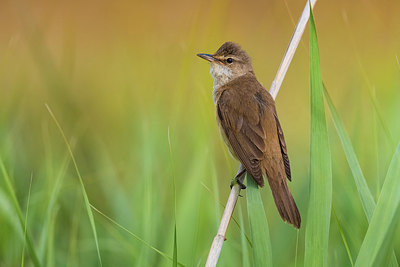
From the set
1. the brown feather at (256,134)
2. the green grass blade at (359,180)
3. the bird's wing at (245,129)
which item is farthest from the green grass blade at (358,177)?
the bird's wing at (245,129)

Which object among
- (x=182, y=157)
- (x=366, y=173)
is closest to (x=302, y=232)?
(x=366, y=173)

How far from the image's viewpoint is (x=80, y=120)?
2980 mm

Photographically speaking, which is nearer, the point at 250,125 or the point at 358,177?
the point at 358,177

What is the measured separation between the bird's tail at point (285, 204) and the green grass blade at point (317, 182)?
0.36 metres

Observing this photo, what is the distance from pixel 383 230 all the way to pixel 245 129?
1.14 metres

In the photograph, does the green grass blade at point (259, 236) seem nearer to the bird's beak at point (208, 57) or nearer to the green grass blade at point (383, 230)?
the green grass blade at point (383, 230)

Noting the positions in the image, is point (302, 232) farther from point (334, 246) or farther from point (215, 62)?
point (215, 62)

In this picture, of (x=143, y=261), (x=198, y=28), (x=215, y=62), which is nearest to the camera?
(x=143, y=261)

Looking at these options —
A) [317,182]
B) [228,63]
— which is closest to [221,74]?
[228,63]

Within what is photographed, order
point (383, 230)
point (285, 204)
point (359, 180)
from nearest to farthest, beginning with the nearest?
point (383, 230), point (359, 180), point (285, 204)

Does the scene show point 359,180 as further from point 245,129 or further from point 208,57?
point 208,57

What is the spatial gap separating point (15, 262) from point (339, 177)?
5.21 ft

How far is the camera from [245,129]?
2707mm

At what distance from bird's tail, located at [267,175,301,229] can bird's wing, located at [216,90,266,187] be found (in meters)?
0.11
